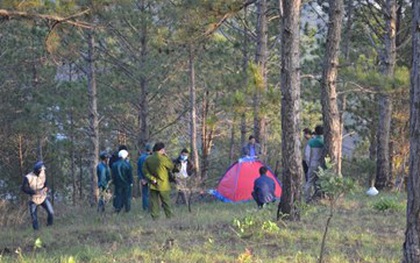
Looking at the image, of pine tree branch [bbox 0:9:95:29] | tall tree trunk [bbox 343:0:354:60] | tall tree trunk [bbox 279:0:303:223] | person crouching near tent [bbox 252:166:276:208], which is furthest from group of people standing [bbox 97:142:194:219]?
tall tree trunk [bbox 343:0:354:60]

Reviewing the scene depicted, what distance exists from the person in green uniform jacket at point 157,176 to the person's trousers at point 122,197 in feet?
6.84

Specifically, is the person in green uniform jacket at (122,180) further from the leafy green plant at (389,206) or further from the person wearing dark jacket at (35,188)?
the leafy green plant at (389,206)

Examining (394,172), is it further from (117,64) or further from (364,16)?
(117,64)

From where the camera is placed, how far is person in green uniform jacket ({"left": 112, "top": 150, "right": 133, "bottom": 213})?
12.5 m

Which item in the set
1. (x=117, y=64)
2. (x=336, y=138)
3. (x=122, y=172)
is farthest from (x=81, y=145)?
(x=336, y=138)

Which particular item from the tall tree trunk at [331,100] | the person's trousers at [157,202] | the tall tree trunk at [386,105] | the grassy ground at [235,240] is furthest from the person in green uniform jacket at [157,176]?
the tall tree trunk at [386,105]

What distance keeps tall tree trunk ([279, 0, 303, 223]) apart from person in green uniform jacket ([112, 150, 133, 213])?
4.93 metres

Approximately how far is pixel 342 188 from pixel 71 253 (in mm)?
3405

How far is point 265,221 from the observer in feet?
25.7

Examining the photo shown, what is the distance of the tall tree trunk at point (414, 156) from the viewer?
4.55m

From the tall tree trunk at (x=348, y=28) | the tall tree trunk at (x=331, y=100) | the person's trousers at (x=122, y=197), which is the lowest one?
the person's trousers at (x=122, y=197)

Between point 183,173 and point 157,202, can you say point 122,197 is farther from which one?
point 157,202

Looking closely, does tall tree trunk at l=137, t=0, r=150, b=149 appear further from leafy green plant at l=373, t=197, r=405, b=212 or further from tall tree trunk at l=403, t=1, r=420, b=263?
tall tree trunk at l=403, t=1, r=420, b=263

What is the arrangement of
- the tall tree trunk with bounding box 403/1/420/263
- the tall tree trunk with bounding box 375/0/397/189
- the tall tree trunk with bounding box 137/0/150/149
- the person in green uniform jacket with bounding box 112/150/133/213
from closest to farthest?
the tall tree trunk with bounding box 403/1/420/263, the person in green uniform jacket with bounding box 112/150/133/213, the tall tree trunk with bounding box 375/0/397/189, the tall tree trunk with bounding box 137/0/150/149
